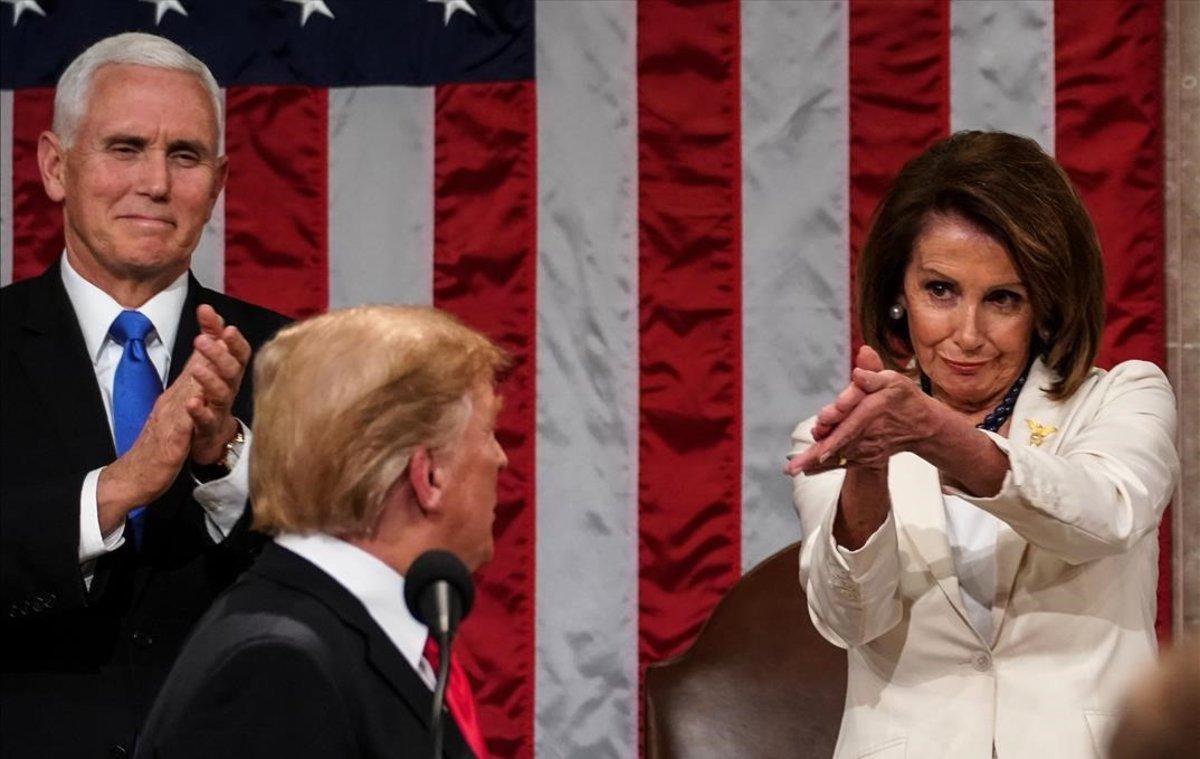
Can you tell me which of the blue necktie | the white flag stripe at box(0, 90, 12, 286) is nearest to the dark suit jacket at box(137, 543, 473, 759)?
the blue necktie

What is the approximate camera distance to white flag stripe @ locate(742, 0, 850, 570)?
3.81m

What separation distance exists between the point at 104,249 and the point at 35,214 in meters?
1.41

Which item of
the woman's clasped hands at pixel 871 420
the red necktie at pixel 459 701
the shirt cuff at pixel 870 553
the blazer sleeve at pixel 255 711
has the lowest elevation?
the red necktie at pixel 459 701

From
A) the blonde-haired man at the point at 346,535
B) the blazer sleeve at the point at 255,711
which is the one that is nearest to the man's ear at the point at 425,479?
the blonde-haired man at the point at 346,535

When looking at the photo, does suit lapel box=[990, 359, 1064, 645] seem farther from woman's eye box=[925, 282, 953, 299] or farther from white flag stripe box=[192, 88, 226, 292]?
white flag stripe box=[192, 88, 226, 292]

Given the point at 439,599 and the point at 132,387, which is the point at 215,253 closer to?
the point at 132,387

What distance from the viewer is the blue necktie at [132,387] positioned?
2619 millimetres

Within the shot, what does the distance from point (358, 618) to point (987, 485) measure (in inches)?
33.1

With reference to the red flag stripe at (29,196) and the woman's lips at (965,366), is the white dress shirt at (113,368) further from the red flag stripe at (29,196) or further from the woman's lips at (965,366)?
the red flag stripe at (29,196)

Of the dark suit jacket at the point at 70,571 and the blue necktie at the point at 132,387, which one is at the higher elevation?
the blue necktie at the point at 132,387

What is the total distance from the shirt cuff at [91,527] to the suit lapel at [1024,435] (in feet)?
3.82

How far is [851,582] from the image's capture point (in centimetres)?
231

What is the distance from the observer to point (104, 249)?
2695 millimetres

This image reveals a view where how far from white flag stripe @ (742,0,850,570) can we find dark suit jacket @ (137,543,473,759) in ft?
6.68
